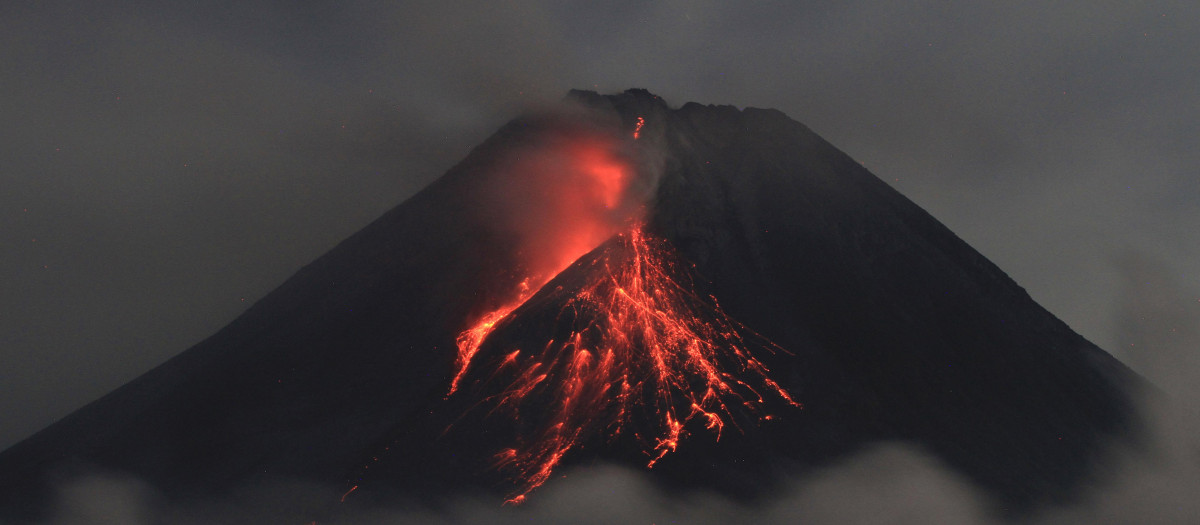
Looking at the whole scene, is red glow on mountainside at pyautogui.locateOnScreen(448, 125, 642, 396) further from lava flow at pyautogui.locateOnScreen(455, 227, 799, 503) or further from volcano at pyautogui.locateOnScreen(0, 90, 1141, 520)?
lava flow at pyautogui.locateOnScreen(455, 227, 799, 503)

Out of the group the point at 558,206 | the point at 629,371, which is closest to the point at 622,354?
the point at 629,371

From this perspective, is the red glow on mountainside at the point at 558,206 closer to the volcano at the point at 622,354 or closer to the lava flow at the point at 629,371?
the volcano at the point at 622,354

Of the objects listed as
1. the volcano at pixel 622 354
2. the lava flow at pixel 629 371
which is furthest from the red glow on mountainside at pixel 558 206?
the lava flow at pixel 629 371

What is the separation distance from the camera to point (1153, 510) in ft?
101

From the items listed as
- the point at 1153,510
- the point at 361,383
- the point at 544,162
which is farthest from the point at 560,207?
the point at 1153,510

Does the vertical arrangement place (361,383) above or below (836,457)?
above

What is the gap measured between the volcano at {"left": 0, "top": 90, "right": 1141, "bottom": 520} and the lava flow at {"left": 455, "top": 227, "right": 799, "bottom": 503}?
0.30 ft

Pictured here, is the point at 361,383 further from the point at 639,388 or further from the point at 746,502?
the point at 746,502

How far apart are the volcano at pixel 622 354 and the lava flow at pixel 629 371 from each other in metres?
0.09

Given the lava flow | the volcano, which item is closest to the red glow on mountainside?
the volcano

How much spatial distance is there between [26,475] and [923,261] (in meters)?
39.0

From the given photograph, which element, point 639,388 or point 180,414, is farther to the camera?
point 180,414

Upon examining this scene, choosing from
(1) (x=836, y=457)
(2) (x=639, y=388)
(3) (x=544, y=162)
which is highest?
(3) (x=544, y=162)

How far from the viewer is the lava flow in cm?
2745
